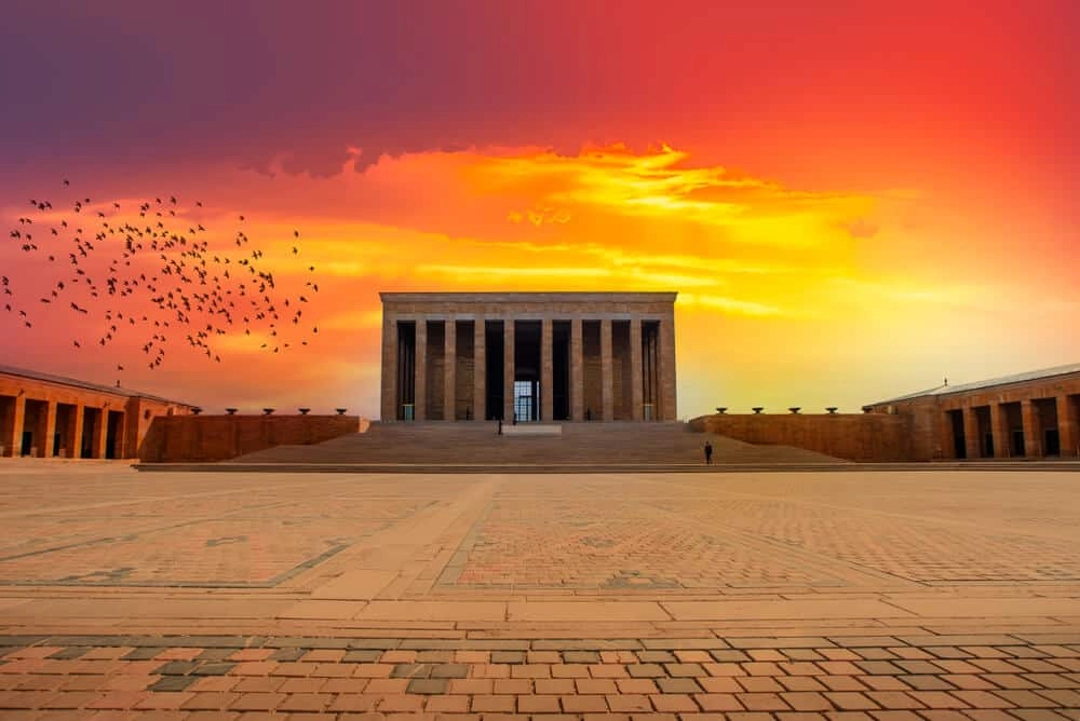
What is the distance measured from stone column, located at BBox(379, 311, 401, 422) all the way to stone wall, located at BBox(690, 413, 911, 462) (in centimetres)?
2370

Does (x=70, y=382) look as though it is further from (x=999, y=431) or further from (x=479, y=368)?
(x=999, y=431)

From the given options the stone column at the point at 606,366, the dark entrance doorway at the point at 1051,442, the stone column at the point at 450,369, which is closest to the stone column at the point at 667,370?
the stone column at the point at 606,366

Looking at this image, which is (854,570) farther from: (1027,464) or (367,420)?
(367,420)

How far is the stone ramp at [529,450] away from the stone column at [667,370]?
13650mm

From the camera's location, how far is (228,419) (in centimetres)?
4472

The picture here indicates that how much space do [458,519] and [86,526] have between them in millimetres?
4977

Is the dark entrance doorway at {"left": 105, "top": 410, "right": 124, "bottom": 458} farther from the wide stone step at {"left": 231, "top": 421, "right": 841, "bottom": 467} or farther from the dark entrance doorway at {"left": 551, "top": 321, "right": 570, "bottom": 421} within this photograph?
the dark entrance doorway at {"left": 551, "top": 321, "right": 570, "bottom": 421}

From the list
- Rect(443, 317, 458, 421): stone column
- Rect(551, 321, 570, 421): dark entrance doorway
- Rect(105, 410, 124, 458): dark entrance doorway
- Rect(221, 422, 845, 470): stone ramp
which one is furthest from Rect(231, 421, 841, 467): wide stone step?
Rect(105, 410, 124, 458): dark entrance doorway

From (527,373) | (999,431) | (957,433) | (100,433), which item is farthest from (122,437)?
(957,433)

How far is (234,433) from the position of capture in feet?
146

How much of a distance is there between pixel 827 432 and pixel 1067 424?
12.3 m

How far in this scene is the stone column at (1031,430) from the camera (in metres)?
40.7

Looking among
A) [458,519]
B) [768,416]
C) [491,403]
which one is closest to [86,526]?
[458,519]

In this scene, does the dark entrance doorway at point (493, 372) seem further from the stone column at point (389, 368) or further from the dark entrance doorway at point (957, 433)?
the dark entrance doorway at point (957, 433)
